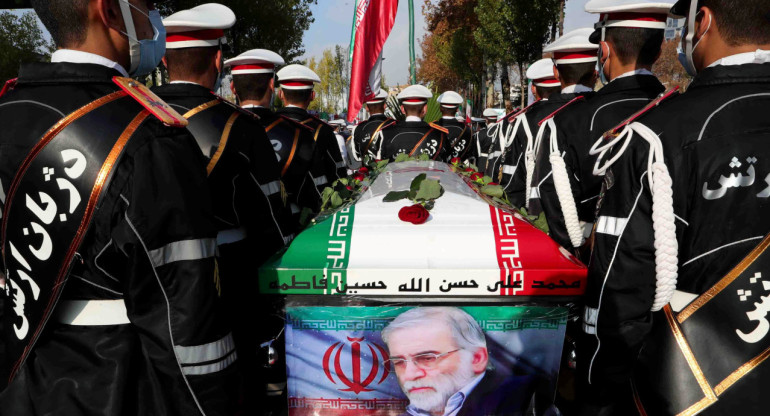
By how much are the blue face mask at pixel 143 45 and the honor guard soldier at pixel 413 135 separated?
4.34 meters

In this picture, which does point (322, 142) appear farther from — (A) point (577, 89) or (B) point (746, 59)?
(B) point (746, 59)

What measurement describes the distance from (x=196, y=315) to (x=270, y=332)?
75 centimetres

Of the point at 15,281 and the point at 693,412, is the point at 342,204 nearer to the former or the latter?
the point at 15,281

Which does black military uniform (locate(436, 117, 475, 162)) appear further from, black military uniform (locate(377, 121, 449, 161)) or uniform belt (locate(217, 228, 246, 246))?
uniform belt (locate(217, 228, 246, 246))

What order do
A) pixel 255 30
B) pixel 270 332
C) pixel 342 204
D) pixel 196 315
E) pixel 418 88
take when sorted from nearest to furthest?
pixel 196 315
pixel 270 332
pixel 342 204
pixel 418 88
pixel 255 30

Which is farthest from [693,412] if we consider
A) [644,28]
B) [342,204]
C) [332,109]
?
[332,109]

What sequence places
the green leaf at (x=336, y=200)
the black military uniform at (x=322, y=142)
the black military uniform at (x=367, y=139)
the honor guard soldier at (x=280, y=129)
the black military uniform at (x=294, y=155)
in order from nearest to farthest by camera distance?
the green leaf at (x=336, y=200) → the honor guard soldier at (x=280, y=129) → the black military uniform at (x=294, y=155) → the black military uniform at (x=322, y=142) → the black military uniform at (x=367, y=139)

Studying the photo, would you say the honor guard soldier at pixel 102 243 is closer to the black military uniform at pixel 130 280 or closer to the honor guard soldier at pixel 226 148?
the black military uniform at pixel 130 280

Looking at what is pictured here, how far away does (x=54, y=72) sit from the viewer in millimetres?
1448

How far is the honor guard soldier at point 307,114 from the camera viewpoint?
4.57 metres

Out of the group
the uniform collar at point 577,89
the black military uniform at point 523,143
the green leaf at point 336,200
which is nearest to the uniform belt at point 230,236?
the green leaf at point 336,200

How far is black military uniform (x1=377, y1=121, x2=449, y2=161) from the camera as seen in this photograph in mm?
6016

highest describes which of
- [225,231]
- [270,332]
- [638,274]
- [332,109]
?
[638,274]

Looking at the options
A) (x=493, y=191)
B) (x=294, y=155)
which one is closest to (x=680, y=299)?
(x=493, y=191)
